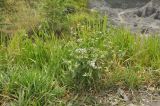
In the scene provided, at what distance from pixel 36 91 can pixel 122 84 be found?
1.20m

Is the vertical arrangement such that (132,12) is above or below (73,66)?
below

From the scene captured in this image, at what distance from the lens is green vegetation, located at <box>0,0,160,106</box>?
4.61 m

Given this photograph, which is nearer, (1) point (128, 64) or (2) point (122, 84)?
(2) point (122, 84)

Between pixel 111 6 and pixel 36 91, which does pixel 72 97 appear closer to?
pixel 36 91

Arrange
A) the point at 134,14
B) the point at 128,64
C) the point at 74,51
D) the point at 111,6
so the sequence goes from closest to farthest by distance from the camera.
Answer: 1. the point at 74,51
2. the point at 128,64
3. the point at 134,14
4. the point at 111,6

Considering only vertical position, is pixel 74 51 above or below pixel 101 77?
above

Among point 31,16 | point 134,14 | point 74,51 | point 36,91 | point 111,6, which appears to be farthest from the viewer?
point 111,6

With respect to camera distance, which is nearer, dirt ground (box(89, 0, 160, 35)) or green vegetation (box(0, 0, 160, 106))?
green vegetation (box(0, 0, 160, 106))

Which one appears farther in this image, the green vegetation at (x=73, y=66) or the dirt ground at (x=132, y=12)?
the dirt ground at (x=132, y=12)

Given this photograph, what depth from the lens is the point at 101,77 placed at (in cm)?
500

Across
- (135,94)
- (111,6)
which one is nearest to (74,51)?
(135,94)

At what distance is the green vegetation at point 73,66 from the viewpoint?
4609mm

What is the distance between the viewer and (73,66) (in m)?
4.84

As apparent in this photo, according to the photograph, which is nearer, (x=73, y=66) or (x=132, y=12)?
(x=73, y=66)
